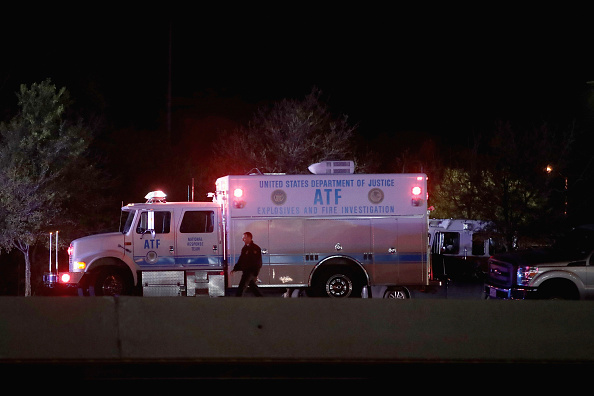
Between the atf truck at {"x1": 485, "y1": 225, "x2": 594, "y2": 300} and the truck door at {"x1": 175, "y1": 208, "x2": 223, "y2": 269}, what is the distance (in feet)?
20.6

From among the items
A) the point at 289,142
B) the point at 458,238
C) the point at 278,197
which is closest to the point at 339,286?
the point at 278,197

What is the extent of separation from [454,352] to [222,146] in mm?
25632

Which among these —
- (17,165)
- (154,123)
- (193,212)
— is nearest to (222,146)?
(17,165)

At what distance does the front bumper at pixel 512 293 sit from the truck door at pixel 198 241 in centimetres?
617

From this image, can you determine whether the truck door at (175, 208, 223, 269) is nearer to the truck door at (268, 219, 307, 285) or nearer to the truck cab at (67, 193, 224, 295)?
the truck cab at (67, 193, 224, 295)

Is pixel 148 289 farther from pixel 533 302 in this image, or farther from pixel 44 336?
pixel 533 302

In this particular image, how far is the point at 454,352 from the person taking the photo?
9.54m

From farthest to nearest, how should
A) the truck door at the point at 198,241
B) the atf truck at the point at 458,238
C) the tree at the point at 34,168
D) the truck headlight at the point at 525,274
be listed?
the atf truck at the point at 458,238 → the tree at the point at 34,168 → the truck door at the point at 198,241 → the truck headlight at the point at 525,274

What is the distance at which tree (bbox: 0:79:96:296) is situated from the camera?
17953 millimetres

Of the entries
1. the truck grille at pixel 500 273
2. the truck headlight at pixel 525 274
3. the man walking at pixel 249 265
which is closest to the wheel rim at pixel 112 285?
the man walking at pixel 249 265

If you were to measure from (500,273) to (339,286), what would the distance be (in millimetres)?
3537

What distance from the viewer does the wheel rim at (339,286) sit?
49.0 feet

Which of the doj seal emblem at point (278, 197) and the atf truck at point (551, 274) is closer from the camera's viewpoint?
the atf truck at point (551, 274)

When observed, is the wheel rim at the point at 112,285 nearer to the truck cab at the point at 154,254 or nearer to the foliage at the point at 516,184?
the truck cab at the point at 154,254
